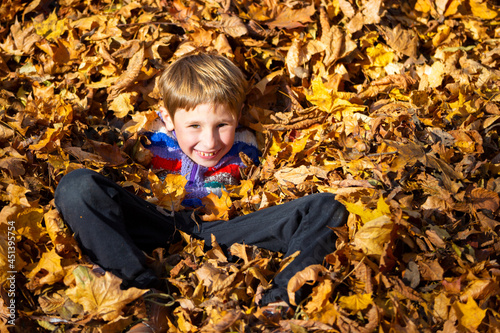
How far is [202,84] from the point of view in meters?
2.47

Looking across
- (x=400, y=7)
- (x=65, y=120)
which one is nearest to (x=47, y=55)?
(x=65, y=120)

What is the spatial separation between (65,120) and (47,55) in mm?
681

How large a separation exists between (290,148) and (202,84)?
2.10ft

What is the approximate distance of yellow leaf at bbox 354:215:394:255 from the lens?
1.75 meters

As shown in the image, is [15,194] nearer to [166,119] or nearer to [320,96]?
[166,119]

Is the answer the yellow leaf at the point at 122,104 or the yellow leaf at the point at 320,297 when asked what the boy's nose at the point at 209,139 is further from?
the yellow leaf at the point at 320,297

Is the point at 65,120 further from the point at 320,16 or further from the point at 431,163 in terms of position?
the point at 431,163

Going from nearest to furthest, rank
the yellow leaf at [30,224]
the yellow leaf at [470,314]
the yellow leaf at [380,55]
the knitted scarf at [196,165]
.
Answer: the yellow leaf at [470,314] < the yellow leaf at [30,224] < the knitted scarf at [196,165] < the yellow leaf at [380,55]

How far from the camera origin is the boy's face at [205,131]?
8.08 feet

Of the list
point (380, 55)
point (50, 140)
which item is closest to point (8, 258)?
point (50, 140)

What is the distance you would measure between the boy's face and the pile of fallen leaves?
0.24 meters

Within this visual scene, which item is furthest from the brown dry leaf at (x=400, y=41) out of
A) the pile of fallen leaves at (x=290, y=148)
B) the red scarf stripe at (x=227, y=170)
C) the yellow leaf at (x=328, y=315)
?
the yellow leaf at (x=328, y=315)

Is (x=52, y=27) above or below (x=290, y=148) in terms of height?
above

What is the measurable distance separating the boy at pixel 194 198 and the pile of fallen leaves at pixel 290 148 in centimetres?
8
